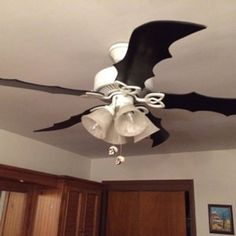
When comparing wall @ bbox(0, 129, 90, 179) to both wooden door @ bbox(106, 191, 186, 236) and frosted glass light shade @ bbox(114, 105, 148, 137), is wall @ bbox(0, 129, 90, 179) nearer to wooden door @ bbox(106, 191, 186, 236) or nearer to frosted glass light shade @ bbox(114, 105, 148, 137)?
wooden door @ bbox(106, 191, 186, 236)

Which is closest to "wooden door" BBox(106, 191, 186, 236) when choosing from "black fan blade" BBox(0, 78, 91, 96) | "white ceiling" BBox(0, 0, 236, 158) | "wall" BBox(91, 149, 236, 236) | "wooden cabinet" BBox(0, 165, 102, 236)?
"wall" BBox(91, 149, 236, 236)

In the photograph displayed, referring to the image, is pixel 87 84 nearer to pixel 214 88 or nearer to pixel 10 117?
pixel 214 88

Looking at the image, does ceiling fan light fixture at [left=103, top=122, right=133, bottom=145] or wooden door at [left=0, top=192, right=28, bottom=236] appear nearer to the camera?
ceiling fan light fixture at [left=103, top=122, right=133, bottom=145]

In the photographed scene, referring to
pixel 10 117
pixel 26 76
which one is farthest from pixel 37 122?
pixel 26 76

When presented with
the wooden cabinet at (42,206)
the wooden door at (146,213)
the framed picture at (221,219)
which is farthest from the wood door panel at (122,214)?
the framed picture at (221,219)

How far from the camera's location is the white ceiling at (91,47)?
109 centimetres

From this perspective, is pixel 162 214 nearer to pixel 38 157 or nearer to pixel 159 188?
pixel 159 188

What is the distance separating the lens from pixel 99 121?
1.05 m

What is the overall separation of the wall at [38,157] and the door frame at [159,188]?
0.47m

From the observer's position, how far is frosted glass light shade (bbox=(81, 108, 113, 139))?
41.3 inches

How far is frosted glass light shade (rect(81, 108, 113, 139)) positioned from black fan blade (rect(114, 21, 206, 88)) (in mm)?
150

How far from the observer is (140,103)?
1167 mm

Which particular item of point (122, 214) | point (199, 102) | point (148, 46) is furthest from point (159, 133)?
point (122, 214)

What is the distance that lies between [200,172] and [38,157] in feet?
6.52
